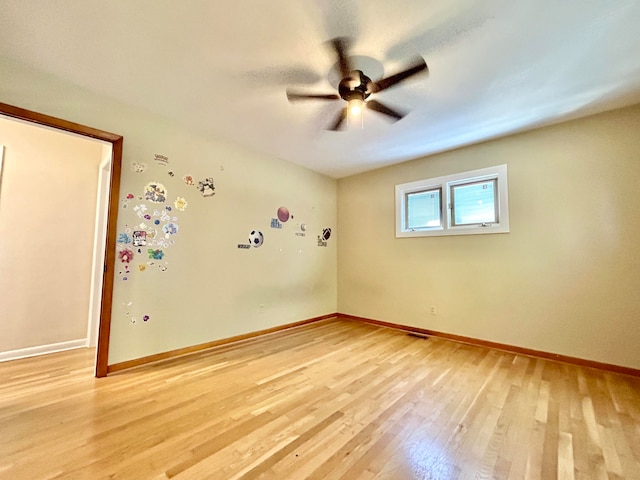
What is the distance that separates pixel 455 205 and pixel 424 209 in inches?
17.5

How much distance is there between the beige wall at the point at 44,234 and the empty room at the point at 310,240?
0.02 meters

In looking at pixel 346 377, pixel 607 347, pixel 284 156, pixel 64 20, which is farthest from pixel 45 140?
pixel 607 347

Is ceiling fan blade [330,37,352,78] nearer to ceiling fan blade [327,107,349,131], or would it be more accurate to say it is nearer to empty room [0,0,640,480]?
empty room [0,0,640,480]

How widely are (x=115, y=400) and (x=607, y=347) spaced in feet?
14.5

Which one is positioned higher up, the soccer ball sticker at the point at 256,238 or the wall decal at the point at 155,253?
the soccer ball sticker at the point at 256,238

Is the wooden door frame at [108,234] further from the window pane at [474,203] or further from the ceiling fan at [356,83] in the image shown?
the window pane at [474,203]

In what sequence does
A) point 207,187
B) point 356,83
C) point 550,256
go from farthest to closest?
1. point 207,187
2. point 550,256
3. point 356,83

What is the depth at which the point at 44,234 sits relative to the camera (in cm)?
304

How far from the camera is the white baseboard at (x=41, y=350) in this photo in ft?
9.01

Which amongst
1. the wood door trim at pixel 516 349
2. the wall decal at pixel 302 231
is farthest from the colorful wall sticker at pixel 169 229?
the wood door trim at pixel 516 349

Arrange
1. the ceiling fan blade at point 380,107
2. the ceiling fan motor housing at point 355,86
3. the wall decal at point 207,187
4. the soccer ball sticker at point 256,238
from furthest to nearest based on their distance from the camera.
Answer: the soccer ball sticker at point 256,238 → the wall decal at point 207,187 → the ceiling fan blade at point 380,107 → the ceiling fan motor housing at point 355,86

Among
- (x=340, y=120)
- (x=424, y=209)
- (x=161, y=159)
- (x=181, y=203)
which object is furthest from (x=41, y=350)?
(x=424, y=209)

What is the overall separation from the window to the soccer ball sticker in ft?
6.92

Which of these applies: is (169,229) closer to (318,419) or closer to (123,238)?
(123,238)
